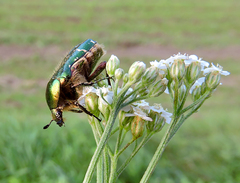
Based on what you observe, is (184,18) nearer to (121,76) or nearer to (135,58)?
(135,58)

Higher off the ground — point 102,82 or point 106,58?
point 102,82

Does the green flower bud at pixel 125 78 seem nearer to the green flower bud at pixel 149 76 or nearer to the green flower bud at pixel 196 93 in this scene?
the green flower bud at pixel 149 76

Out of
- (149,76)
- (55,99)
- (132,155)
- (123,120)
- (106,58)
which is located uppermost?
(149,76)

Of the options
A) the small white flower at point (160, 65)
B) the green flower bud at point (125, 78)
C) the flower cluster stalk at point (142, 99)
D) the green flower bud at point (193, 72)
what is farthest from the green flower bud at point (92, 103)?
the green flower bud at point (193, 72)

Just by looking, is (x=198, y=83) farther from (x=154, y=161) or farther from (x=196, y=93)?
(x=154, y=161)

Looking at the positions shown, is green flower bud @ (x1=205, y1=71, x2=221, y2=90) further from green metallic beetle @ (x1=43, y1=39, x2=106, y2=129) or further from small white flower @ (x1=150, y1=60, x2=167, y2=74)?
green metallic beetle @ (x1=43, y1=39, x2=106, y2=129)

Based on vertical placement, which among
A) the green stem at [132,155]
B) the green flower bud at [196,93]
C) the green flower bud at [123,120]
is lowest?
the green stem at [132,155]

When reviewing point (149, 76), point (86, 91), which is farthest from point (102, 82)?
point (149, 76)
